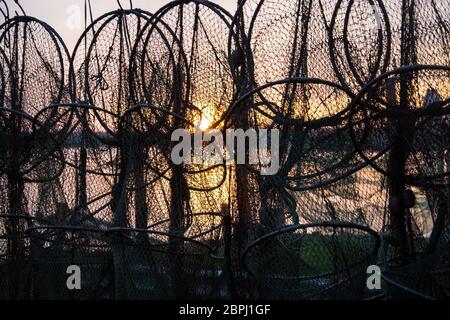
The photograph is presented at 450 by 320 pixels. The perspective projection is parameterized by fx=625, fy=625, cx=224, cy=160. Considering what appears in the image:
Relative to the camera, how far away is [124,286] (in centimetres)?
290

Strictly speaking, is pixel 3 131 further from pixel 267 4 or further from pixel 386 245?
pixel 386 245

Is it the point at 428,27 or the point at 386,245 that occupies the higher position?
the point at 428,27

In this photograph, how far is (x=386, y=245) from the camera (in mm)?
2879

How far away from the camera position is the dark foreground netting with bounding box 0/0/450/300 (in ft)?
8.64

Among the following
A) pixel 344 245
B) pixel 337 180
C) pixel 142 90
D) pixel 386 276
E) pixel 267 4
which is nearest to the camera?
pixel 386 276

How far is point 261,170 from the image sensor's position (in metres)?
2.81

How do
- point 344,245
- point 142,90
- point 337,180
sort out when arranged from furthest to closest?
point 142,90 → point 337,180 → point 344,245

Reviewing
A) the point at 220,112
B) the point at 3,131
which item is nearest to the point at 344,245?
the point at 220,112

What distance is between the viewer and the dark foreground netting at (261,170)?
8.64ft

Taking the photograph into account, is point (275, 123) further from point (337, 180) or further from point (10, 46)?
point (10, 46)

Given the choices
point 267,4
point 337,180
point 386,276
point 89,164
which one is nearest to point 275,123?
point 337,180

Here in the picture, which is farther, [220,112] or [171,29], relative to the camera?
[171,29]

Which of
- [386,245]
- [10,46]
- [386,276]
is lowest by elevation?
[386,276]

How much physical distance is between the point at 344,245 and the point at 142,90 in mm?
1547
